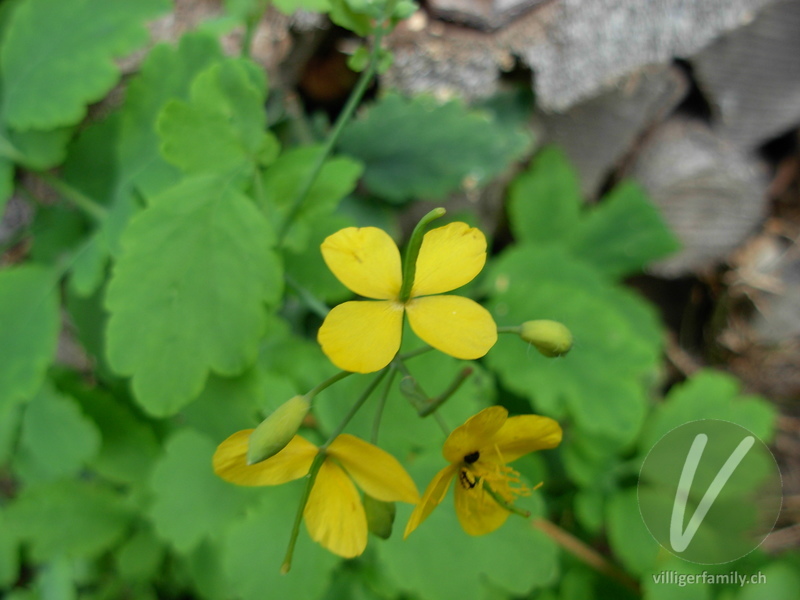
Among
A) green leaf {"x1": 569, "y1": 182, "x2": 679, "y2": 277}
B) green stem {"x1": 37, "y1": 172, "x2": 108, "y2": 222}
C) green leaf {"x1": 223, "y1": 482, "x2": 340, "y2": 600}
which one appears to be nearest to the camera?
green leaf {"x1": 223, "y1": 482, "x2": 340, "y2": 600}

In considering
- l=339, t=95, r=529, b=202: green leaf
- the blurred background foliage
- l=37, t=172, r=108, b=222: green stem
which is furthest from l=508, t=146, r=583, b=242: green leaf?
l=37, t=172, r=108, b=222: green stem

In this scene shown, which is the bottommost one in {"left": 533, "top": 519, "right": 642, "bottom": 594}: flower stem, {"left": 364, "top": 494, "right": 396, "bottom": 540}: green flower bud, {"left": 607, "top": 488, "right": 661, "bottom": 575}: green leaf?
{"left": 533, "top": 519, "right": 642, "bottom": 594}: flower stem

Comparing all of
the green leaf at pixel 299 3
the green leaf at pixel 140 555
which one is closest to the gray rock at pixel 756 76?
the green leaf at pixel 299 3

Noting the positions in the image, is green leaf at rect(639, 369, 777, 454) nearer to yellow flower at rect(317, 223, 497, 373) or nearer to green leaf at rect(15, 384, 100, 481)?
yellow flower at rect(317, 223, 497, 373)

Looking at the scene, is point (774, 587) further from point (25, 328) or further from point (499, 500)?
point (25, 328)

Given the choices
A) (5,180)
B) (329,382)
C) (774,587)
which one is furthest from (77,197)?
(774,587)

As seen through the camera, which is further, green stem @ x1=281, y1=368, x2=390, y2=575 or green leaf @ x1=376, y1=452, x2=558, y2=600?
green leaf @ x1=376, y1=452, x2=558, y2=600

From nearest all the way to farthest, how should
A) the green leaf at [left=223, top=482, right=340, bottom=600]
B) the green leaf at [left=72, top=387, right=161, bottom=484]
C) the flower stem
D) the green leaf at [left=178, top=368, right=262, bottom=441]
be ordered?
the green leaf at [left=223, top=482, right=340, bottom=600]
the green leaf at [left=178, top=368, right=262, bottom=441]
the green leaf at [left=72, top=387, right=161, bottom=484]
the flower stem

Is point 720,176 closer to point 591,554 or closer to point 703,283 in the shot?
point 703,283
